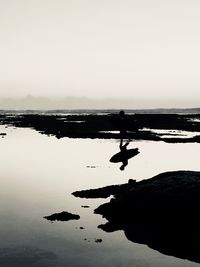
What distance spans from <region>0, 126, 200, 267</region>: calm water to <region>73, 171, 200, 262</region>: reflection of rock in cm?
62

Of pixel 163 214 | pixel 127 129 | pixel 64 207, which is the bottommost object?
pixel 64 207

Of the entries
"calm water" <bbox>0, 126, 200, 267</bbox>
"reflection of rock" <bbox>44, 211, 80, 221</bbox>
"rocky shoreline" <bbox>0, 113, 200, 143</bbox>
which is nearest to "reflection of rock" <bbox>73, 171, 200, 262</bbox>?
"calm water" <bbox>0, 126, 200, 267</bbox>

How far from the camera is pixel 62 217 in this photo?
19484 mm

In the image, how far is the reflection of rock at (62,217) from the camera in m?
19.3

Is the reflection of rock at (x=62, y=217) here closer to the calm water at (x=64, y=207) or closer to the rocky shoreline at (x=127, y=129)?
the calm water at (x=64, y=207)

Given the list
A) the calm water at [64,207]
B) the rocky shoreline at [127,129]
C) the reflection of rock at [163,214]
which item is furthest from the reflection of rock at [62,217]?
the rocky shoreline at [127,129]

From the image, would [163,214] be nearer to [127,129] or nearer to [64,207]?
[64,207]

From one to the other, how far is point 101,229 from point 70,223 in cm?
159

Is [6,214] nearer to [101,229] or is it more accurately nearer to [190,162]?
[101,229]

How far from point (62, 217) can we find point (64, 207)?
7.19ft

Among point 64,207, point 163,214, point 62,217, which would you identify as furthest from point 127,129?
point 163,214

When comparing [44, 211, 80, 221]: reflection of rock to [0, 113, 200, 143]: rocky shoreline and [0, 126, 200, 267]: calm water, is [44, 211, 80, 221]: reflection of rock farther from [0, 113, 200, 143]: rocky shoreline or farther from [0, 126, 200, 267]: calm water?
[0, 113, 200, 143]: rocky shoreline

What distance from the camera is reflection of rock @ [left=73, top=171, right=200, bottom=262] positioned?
632 inches

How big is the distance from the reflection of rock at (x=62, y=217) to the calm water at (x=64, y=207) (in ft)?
1.21
